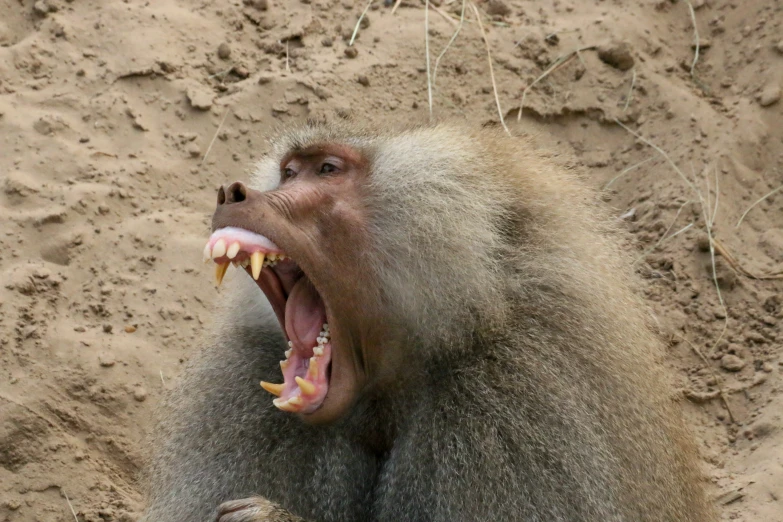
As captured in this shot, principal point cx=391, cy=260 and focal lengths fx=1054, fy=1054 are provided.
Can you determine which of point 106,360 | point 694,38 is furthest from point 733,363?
point 106,360

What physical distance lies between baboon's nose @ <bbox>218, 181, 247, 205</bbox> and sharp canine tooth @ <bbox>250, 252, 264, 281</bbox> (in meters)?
0.16

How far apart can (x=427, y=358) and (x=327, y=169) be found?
598 mm

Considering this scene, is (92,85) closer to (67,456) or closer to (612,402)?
(67,456)

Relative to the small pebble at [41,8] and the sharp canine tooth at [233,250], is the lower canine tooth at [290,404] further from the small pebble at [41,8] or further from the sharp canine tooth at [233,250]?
the small pebble at [41,8]

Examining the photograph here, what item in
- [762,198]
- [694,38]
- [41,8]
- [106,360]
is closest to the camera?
[106,360]

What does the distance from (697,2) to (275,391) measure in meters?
3.51

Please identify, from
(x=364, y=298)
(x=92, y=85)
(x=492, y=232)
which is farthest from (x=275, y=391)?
(x=92, y=85)

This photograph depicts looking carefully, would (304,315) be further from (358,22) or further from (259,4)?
(259,4)

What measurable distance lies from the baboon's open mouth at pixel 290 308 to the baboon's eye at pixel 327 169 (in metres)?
0.27

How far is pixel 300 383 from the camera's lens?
266cm

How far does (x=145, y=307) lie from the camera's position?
166 inches

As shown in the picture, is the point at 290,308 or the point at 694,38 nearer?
the point at 290,308

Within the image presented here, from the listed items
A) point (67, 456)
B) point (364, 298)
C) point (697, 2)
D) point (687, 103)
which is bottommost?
point (67, 456)

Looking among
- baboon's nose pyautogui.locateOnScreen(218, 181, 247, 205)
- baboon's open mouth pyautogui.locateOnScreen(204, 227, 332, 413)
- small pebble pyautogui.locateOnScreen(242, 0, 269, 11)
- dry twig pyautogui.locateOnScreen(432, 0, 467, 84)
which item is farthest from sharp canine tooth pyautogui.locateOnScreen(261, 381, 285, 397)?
small pebble pyautogui.locateOnScreen(242, 0, 269, 11)
